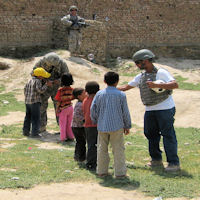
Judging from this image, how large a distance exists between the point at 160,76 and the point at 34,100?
3.17 meters

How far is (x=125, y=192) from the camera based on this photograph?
4.14 m

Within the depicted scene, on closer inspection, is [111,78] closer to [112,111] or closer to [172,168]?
[112,111]

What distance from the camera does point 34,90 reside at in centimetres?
736

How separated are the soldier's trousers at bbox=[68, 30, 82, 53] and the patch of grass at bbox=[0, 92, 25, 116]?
14.9 feet

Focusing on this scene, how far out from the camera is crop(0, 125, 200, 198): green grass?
4.24 meters

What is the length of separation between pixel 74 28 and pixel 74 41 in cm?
54

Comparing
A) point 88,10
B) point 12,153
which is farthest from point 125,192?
point 88,10

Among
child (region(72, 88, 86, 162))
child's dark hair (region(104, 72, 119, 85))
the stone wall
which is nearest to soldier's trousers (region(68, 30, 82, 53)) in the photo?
the stone wall

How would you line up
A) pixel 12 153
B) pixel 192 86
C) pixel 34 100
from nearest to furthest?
pixel 12 153 → pixel 34 100 → pixel 192 86

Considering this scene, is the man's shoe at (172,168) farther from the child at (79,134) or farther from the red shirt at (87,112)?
the child at (79,134)

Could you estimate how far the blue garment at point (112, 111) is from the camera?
4.59m

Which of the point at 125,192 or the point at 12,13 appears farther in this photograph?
the point at 12,13

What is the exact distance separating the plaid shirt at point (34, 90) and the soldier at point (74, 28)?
345 inches

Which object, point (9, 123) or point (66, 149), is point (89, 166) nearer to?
point (66, 149)
